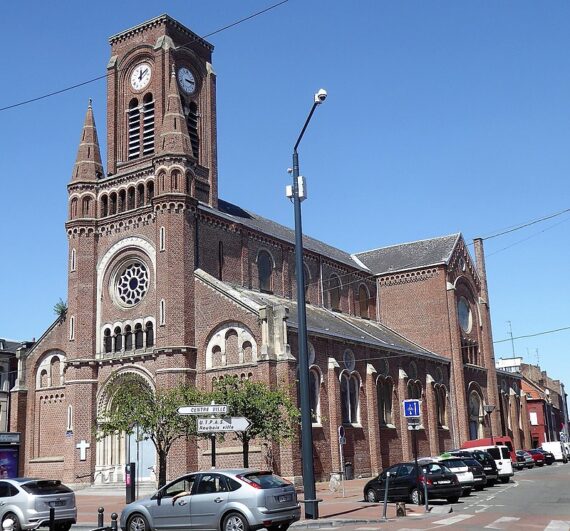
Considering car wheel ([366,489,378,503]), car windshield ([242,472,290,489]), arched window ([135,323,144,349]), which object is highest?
arched window ([135,323,144,349])

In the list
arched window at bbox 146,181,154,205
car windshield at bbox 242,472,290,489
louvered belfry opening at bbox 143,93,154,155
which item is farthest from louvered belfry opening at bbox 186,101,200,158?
car windshield at bbox 242,472,290,489

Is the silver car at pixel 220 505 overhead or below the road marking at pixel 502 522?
overhead

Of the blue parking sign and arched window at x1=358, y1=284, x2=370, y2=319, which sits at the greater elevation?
arched window at x1=358, y1=284, x2=370, y2=319

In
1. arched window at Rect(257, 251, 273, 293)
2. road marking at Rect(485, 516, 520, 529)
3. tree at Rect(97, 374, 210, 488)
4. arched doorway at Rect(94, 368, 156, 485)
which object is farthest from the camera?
arched window at Rect(257, 251, 273, 293)

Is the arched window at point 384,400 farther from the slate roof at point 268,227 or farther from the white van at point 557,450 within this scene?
the white van at point 557,450

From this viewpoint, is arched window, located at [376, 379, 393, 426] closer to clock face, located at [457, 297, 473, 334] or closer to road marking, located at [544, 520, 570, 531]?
clock face, located at [457, 297, 473, 334]

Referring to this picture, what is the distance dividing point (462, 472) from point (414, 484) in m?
4.58

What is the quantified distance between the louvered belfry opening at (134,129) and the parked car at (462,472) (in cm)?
2532

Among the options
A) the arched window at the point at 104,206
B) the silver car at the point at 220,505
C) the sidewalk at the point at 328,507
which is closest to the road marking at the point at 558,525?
the sidewalk at the point at 328,507

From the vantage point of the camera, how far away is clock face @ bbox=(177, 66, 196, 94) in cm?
4559

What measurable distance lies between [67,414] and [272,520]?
26.8 metres

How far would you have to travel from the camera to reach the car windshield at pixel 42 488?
20328 mm

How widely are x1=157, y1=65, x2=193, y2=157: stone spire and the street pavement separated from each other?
18.2m

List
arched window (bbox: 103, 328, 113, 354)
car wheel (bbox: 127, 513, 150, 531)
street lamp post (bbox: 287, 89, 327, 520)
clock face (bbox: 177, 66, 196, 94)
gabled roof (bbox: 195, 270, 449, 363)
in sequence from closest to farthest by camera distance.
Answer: car wheel (bbox: 127, 513, 150, 531), street lamp post (bbox: 287, 89, 327, 520), gabled roof (bbox: 195, 270, 449, 363), arched window (bbox: 103, 328, 113, 354), clock face (bbox: 177, 66, 196, 94)
